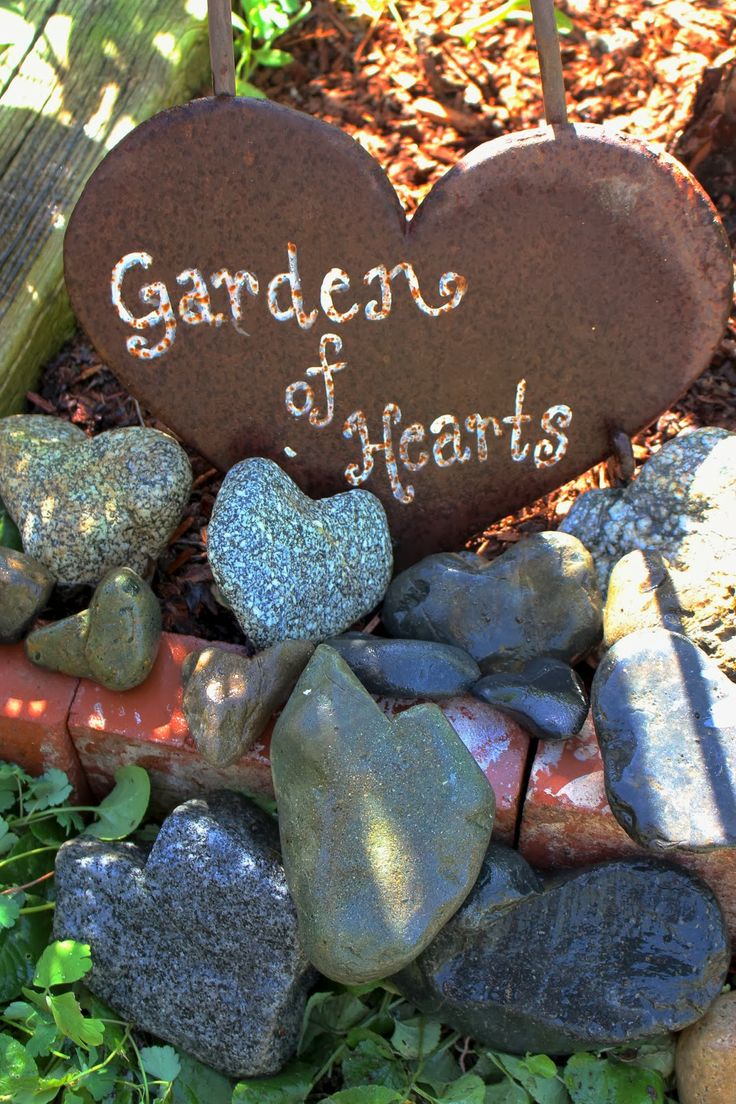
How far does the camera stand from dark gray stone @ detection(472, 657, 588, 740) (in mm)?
2166

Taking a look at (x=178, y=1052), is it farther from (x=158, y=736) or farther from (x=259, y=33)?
(x=259, y=33)

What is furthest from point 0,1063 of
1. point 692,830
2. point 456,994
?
point 692,830

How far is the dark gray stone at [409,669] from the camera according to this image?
223 cm

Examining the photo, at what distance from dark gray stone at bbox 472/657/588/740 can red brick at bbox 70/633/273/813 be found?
1.55 ft

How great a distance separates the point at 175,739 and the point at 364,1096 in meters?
0.76

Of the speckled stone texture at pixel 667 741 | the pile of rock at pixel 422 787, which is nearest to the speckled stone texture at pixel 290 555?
the pile of rock at pixel 422 787

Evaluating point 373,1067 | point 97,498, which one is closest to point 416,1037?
point 373,1067

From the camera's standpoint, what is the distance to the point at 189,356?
96.7 inches

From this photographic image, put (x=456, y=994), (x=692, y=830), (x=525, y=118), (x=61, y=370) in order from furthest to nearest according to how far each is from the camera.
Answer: (x=525, y=118)
(x=61, y=370)
(x=456, y=994)
(x=692, y=830)

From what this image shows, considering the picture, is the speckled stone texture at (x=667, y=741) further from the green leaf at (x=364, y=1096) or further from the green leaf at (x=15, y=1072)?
the green leaf at (x=15, y=1072)

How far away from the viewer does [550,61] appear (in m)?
2.21

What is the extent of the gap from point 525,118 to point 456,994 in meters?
2.52

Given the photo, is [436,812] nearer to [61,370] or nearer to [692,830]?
[692,830]

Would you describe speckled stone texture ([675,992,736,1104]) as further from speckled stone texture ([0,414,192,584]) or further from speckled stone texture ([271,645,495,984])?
speckled stone texture ([0,414,192,584])
